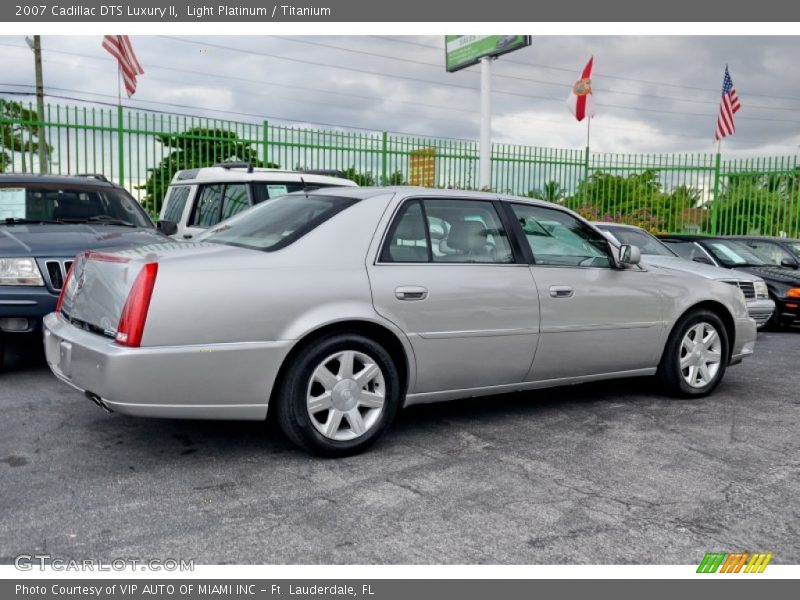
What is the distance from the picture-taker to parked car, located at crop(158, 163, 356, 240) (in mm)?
8898

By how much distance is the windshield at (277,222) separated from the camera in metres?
4.41

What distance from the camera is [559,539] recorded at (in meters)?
3.27

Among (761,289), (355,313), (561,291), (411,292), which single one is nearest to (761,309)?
(761,289)

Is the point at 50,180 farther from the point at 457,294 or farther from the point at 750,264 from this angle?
the point at 750,264

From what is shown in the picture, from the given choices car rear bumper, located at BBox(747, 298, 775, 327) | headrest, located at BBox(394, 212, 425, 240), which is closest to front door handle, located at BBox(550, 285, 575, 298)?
headrest, located at BBox(394, 212, 425, 240)

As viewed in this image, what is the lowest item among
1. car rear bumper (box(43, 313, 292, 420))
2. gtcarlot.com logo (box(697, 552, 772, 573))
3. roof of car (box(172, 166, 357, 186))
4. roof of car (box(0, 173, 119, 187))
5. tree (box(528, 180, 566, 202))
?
gtcarlot.com logo (box(697, 552, 772, 573))

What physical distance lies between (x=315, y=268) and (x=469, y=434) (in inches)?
56.8

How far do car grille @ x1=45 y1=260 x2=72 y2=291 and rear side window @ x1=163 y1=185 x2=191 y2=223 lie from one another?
330 cm

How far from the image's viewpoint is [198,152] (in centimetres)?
1376

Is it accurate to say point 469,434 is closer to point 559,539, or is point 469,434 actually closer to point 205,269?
point 559,539

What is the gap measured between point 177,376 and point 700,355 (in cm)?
393

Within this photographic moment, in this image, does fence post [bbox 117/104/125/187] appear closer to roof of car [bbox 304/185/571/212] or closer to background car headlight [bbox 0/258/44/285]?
background car headlight [bbox 0/258/44/285]

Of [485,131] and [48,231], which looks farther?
[485,131]

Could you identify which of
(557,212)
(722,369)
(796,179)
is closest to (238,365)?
(557,212)
